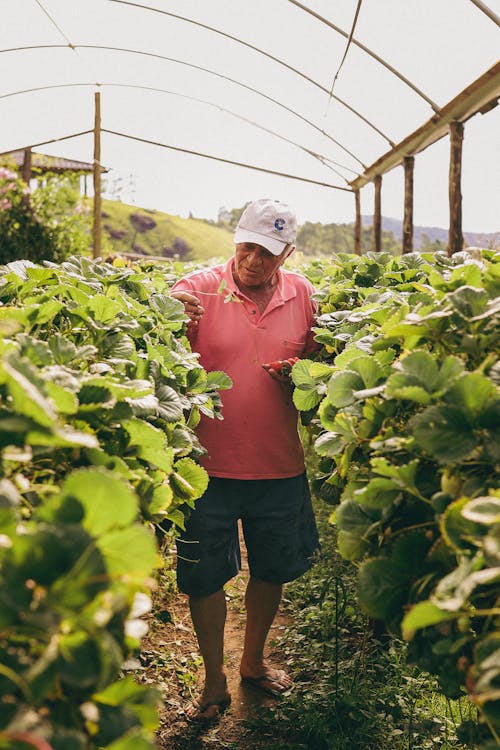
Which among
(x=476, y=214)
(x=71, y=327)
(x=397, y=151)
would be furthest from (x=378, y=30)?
(x=71, y=327)

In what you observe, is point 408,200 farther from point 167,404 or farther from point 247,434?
point 167,404

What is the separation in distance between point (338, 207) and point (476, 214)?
601cm

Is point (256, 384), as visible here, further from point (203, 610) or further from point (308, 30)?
point (308, 30)

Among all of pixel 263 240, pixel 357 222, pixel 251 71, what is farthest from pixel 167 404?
pixel 357 222

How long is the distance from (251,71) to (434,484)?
9.39 m

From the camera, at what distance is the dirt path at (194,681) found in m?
3.07

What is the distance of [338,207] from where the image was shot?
13984 mm

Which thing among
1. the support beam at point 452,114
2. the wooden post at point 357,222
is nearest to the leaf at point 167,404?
the support beam at point 452,114

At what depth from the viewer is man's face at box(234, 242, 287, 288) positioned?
3.15 meters

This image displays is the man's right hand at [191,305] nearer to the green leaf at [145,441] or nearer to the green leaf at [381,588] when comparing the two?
the green leaf at [145,441]

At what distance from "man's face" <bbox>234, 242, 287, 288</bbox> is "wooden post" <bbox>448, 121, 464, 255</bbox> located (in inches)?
130

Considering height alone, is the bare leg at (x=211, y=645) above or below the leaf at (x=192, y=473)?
below

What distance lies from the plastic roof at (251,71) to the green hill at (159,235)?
30.2 meters

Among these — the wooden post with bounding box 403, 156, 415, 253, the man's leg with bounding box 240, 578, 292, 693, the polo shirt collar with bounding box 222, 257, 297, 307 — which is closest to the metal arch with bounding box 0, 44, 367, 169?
the wooden post with bounding box 403, 156, 415, 253
